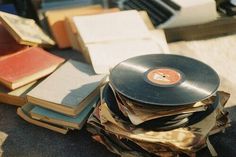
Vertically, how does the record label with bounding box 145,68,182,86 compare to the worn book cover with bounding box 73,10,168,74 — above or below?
above

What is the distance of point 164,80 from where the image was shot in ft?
3.05

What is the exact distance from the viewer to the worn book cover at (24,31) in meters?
1.31

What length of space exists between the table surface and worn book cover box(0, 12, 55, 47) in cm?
34

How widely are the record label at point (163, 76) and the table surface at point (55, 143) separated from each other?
8.2 inches

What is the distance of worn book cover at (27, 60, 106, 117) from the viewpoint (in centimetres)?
103

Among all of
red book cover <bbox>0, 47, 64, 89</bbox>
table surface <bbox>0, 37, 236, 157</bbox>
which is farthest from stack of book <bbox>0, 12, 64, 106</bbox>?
table surface <bbox>0, 37, 236, 157</bbox>

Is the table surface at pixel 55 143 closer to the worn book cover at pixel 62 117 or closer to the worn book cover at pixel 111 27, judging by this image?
the worn book cover at pixel 62 117

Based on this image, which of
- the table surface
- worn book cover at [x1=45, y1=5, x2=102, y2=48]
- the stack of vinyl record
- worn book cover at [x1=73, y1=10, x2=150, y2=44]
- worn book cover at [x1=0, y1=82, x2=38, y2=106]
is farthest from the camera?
worn book cover at [x1=45, y1=5, x2=102, y2=48]

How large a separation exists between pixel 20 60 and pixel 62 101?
32cm

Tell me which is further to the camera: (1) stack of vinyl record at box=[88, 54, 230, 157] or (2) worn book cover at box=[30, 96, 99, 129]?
(2) worn book cover at box=[30, 96, 99, 129]

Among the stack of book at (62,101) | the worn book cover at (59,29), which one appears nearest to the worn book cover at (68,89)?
the stack of book at (62,101)

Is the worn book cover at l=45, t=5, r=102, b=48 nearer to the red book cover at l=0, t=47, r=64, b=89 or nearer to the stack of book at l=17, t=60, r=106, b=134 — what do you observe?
the red book cover at l=0, t=47, r=64, b=89

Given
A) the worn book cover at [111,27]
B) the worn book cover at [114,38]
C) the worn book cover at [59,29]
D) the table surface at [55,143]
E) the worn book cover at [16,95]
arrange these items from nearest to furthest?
the table surface at [55,143]
the worn book cover at [16,95]
the worn book cover at [114,38]
the worn book cover at [111,27]
the worn book cover at [59,29]

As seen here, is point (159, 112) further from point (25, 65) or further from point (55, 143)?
point (25, 65)
